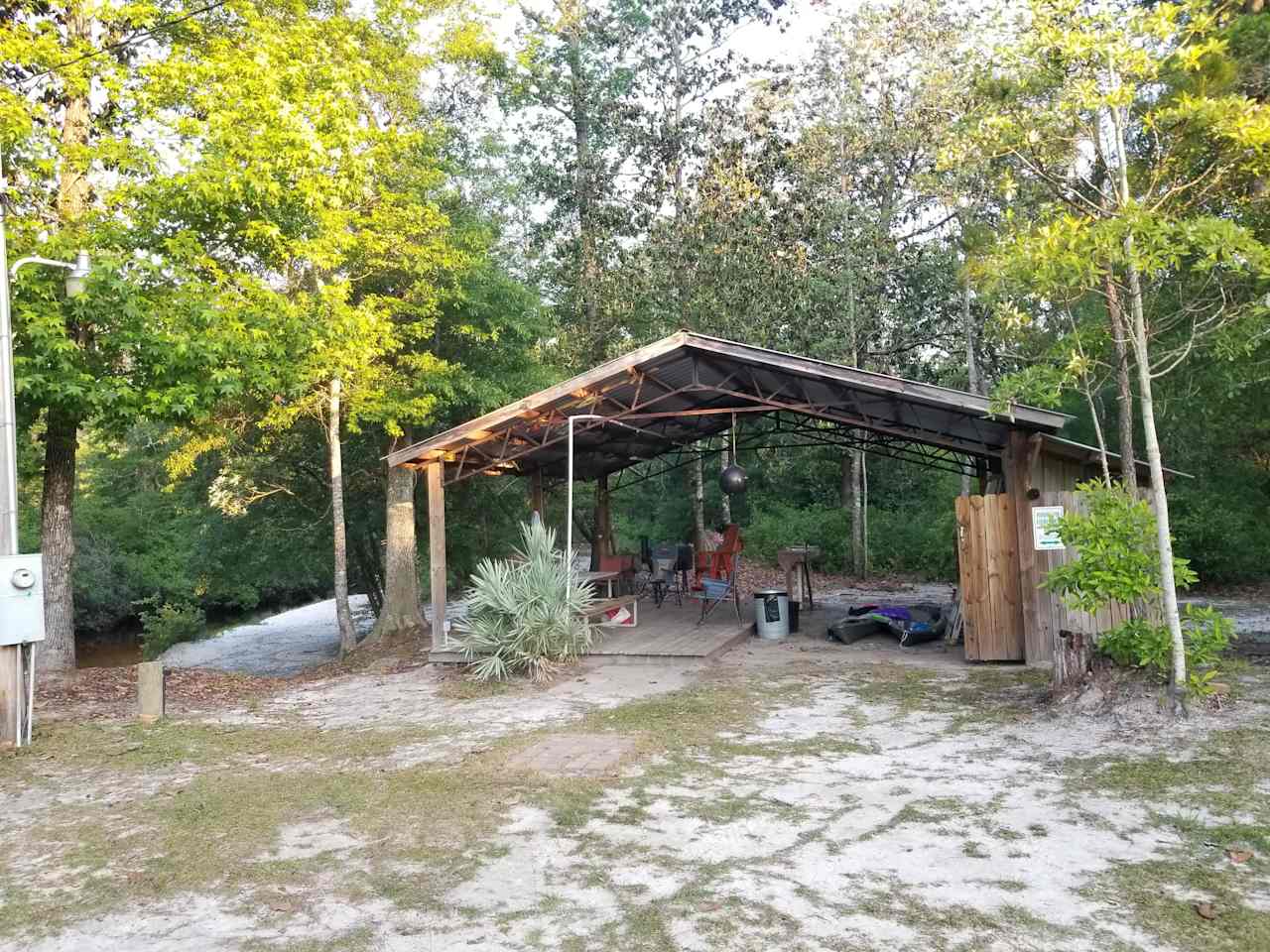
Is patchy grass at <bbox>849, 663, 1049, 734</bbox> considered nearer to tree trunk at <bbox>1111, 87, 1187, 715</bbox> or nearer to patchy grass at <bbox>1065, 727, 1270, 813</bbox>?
tree trunk at <bbox>1111, 87, 1187, 715</bbox>

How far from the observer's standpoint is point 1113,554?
5.96m

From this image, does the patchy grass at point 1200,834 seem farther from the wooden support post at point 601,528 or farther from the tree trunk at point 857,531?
the tree trunk at point 857,531

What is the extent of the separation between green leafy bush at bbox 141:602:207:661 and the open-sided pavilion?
29.5 feet

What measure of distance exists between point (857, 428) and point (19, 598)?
25.0 ft

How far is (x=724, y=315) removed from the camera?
1741 cm

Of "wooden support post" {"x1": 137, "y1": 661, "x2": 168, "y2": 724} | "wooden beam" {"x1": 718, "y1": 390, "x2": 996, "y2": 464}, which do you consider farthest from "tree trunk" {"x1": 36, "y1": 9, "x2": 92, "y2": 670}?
"wooden beam" {"x1": 718, "y1": 390, "x2": 996, "y2": 464}

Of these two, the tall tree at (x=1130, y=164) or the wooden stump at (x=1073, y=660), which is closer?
the tall tree at (x=1130, y=164)

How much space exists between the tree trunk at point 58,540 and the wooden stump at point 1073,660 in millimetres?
8769

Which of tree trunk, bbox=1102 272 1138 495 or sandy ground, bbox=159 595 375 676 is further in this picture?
sandy ground, bbox=159 595 375 676

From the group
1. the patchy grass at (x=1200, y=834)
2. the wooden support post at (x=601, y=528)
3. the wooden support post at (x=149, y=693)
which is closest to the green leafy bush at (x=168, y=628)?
the wooden support post at (x=601, y=528)

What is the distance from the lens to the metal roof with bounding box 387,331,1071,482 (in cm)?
837

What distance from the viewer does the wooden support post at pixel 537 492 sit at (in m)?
13.0

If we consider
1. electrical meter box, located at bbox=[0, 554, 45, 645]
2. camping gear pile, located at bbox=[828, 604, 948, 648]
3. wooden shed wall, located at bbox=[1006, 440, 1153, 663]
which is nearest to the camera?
electrical meter box, located at bbox=[0, 554, 45, 645]

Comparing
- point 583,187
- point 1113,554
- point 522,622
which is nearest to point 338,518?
point 522,622
